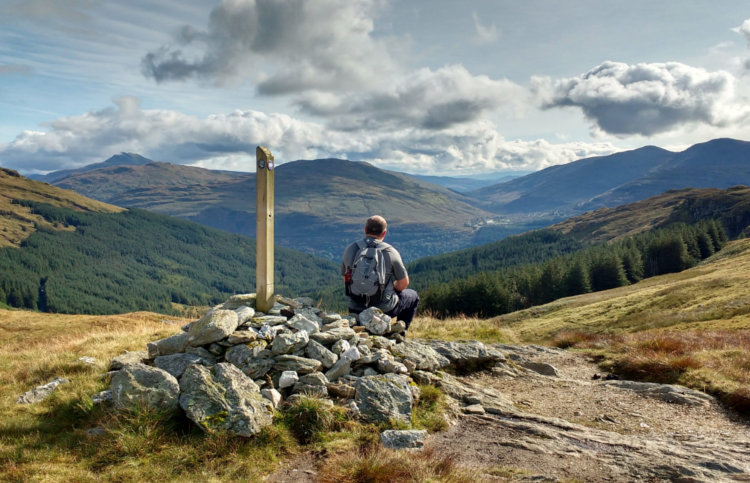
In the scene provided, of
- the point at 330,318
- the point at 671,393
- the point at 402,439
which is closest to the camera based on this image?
the point at 402,439

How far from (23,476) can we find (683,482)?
9.71 m

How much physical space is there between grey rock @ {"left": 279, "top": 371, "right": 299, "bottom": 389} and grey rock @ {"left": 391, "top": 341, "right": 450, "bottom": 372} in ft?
9.48

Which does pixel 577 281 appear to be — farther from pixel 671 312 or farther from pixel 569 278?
pixel 671 312

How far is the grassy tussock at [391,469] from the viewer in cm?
573

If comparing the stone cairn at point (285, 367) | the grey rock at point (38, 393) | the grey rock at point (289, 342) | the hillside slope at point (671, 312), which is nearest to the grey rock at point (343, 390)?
the stone cairn at point (285, 367)

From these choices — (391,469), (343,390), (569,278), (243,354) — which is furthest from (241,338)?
(569,278)

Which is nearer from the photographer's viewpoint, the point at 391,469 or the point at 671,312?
the point at 391,469

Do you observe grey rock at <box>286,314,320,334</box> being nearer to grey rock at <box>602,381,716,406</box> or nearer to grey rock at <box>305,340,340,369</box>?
grey rock at <box>305,340,340,369</box>

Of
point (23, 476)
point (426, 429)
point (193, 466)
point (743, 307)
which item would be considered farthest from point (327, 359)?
point (743, 307)

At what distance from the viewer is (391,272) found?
11609 millimetres

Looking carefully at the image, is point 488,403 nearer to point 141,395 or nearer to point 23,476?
point 141,395

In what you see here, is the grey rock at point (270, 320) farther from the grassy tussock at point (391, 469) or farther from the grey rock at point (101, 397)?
the grassy tussock at point (391, 469)

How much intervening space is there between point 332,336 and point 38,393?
6978 millimetres

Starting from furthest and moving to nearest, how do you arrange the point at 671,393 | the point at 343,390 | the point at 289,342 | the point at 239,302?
the point at 239,302
the point at 671,393
the point at 289,342
the point at 343,390
